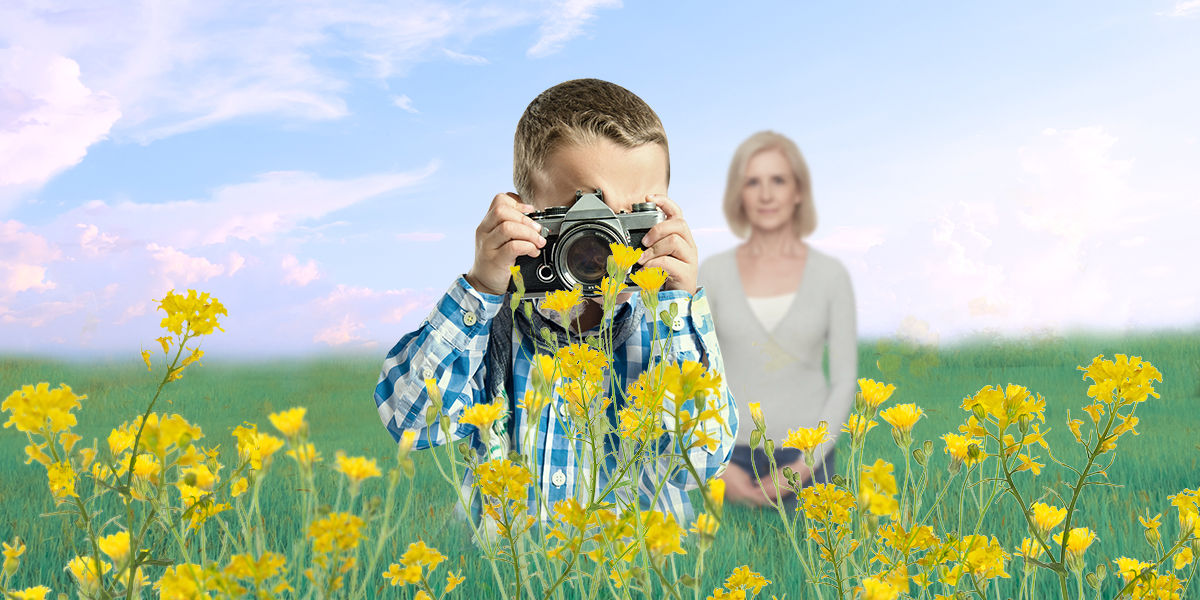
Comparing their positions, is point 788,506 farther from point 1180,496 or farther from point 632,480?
point 632,480

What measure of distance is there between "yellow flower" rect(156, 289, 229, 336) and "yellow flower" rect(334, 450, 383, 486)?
204mm

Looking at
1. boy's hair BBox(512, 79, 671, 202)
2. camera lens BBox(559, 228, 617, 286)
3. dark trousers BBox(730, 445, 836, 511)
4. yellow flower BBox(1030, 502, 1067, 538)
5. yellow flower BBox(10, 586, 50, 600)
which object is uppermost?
boy's hair BBox(512, 79, 671, 202)

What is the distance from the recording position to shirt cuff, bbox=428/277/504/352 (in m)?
1.82

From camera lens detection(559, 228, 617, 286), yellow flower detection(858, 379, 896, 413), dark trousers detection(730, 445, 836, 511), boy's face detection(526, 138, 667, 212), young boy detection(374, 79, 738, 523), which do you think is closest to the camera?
yellow flower detection(858, 379, 896, 413)

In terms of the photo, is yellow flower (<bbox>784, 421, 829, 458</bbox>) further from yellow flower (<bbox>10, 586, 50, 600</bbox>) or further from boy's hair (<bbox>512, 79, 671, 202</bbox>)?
boy's hair (<bbox>512, 79, 671, 202</bbox>)

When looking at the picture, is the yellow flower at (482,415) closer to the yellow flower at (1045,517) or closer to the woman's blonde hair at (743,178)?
the yellow flower at (1045,517)

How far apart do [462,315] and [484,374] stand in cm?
30

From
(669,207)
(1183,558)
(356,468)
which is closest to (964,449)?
(1183,558)

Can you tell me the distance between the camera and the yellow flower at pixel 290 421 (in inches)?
27.6

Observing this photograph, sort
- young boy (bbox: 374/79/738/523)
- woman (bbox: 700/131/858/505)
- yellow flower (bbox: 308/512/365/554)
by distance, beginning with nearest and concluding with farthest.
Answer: yellow flower (bbox: 308/512/365/554), young boy (bbox: 374/79/738/523), woman (bbox: 700/131/858/505)

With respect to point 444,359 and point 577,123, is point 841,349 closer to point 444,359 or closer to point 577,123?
point 577,123

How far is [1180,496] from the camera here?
100 centimetres

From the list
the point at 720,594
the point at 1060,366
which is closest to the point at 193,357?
the point at 720,594

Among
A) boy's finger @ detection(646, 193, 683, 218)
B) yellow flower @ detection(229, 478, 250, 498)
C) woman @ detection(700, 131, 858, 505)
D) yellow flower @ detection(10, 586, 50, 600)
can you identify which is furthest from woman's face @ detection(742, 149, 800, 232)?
yellow flower @ detection(10, 586, 50, 600)
